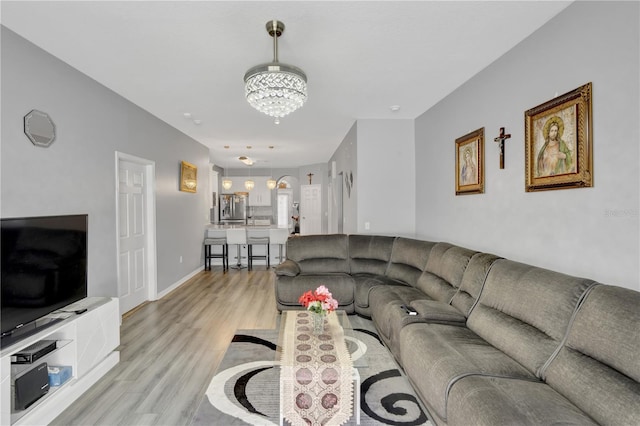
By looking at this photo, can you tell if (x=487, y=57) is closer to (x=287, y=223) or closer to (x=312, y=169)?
(x=312, y=169)

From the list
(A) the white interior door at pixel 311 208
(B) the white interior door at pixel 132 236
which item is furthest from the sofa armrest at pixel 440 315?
(A) the white interior door at pixel 311 208

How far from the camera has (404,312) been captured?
2.69 m

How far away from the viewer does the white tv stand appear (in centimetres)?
188

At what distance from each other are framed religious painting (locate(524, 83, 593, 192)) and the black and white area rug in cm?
177

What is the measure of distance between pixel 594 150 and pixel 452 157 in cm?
191

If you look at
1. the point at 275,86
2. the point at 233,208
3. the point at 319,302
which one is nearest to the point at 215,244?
the point at 233,208

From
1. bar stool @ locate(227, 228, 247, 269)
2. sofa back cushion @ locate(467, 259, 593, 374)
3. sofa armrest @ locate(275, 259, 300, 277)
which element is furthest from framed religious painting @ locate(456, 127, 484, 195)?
bar stool @ locate(227, 228, 247, 269)

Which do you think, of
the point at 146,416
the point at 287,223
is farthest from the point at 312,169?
the point at 146,416

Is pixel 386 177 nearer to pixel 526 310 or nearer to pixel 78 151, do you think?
pixel 526 310

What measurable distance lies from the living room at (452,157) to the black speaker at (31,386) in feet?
3.69

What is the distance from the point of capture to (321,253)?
456 centimetres

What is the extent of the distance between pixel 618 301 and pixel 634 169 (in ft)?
2.40

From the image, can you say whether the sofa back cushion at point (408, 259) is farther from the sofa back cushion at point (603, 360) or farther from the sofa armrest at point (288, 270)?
the sofa back cushion at point (603, 360)

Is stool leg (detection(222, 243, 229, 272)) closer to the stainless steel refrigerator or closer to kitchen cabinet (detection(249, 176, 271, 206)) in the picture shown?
the stainless steel refrigerator
